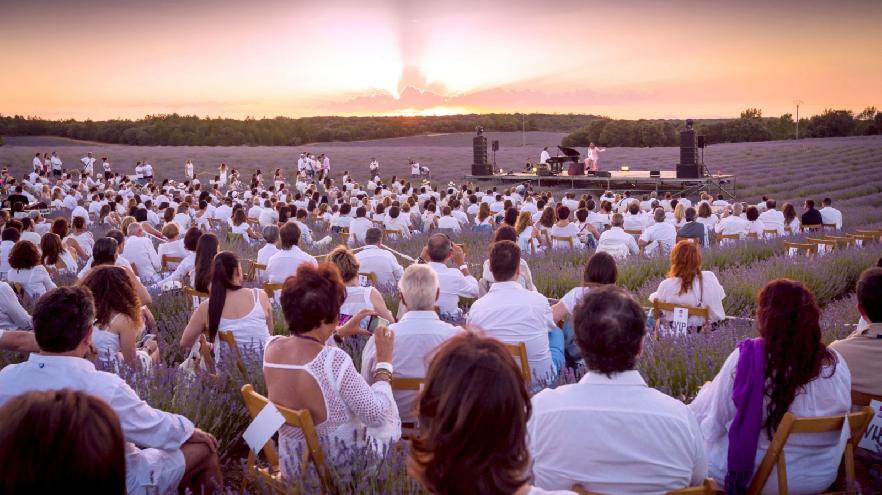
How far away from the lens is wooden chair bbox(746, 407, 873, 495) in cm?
276

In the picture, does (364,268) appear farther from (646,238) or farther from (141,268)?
(646,238)

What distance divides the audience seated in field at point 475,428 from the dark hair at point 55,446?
0.70 metres

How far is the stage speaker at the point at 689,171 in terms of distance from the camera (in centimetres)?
2520

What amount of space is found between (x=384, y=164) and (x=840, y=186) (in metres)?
22.3

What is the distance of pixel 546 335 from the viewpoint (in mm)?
4773

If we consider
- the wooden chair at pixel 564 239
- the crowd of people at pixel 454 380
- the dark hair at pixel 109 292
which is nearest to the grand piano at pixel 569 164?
the wooden chair at pixel 564 239

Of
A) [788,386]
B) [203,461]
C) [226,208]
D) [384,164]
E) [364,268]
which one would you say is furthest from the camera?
[384,164]

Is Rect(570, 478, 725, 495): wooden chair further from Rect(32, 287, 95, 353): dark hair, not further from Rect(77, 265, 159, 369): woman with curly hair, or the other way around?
Rect(77, 265, 159, 369): woman with curly hair

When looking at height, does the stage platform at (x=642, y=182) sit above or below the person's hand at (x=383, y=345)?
below

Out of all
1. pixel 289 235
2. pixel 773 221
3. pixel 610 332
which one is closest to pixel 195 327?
pixel 289 235

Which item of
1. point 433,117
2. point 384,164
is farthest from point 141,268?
point 433,117

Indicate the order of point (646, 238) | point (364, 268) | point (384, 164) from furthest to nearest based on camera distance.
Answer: point (384, 164)
point (646, 238)
point (364, 268)

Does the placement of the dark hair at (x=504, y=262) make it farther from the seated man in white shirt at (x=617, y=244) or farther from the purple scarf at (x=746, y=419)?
the seated man in white shirt at (x=617, y=244)

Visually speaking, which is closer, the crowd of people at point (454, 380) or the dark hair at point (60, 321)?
the crowd of people at point (454, 380)
